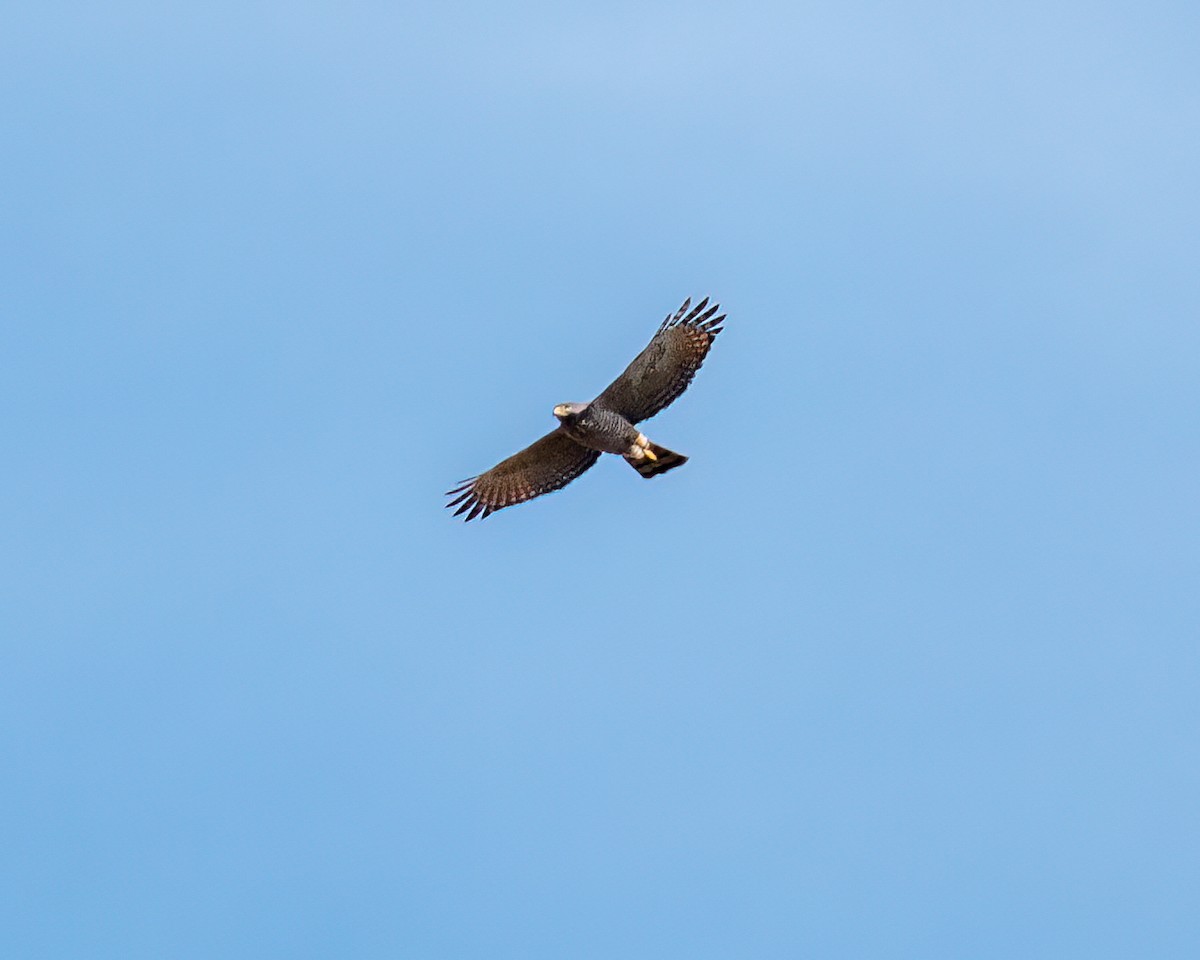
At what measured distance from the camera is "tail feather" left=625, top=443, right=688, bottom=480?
2491 cm

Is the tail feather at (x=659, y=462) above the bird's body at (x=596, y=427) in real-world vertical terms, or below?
below

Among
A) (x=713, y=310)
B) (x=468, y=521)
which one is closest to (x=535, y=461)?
(x=468, y=521)

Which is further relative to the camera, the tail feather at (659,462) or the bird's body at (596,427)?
the tail feather at (659,462)

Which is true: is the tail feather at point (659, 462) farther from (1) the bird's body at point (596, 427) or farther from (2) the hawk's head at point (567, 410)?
(2) the hawk's head at point (567, 410)

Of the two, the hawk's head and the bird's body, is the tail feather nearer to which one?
the bird's body

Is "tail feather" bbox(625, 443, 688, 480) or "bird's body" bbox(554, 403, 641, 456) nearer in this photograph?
"bird's body" bbox(554, 403, 641, 456)

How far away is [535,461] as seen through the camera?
2539 cm

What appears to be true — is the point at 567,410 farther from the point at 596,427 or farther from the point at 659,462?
the point at 659,462

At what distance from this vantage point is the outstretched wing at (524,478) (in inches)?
997

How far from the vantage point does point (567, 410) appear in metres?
24.1

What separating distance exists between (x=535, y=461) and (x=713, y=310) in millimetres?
3014

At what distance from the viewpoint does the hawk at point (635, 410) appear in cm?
2439

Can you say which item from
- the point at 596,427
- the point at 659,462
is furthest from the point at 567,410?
the point at 659,462

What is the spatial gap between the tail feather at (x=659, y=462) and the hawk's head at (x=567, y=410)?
1.11 meters
